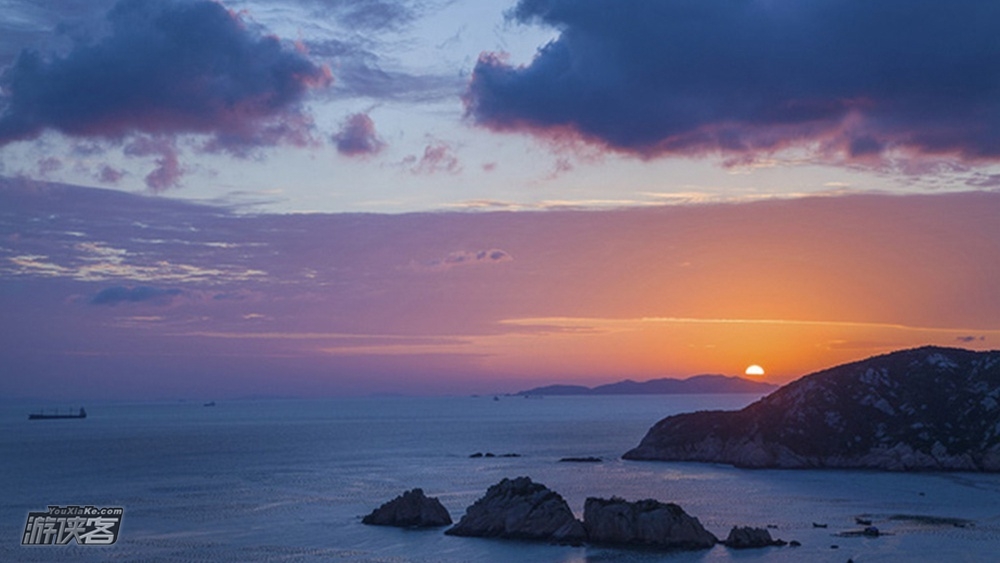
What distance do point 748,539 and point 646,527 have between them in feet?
25.0

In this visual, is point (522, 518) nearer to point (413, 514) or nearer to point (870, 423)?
point (413, 514)

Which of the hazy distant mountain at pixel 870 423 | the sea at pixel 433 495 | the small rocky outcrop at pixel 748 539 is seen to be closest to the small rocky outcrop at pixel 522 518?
the sea at pixel 433 495

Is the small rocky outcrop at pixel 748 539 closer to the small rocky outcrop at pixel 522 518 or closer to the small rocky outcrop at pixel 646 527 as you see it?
the small rocky outcrop at pixel 646 527

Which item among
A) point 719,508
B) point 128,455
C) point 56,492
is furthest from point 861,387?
point 128,455

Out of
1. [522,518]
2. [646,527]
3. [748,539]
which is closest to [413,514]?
[522,518]

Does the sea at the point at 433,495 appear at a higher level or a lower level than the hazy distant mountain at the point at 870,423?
lower

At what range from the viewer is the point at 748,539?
77.0 metres

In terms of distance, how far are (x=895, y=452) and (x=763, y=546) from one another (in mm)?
70584

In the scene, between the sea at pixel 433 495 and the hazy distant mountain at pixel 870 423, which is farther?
the hazy distant mountain at pixel 870 423

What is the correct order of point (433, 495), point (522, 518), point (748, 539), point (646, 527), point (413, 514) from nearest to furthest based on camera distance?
point (748, 539) → point (646, 527) → point (522, 518) → point (413, 514) → point (433, 495)

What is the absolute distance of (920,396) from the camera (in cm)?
14850

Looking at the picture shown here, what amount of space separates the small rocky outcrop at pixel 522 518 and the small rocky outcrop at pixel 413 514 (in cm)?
315

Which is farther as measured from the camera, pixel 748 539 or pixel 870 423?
pixel 870 423

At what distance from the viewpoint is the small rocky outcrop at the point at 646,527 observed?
3059 inches
